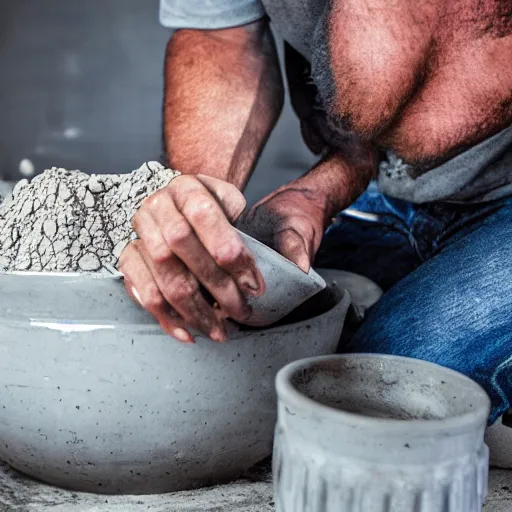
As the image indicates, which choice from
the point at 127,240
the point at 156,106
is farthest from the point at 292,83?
the point at 156,106

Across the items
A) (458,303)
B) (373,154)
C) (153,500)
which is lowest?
(153,500)

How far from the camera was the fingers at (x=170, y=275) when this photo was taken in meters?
0.48

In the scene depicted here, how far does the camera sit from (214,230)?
0.47m

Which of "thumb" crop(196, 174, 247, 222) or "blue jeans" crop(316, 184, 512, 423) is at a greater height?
"thumb" crop(196, 174, 247, 222)

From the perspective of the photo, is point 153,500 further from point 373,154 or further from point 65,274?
point 373,154

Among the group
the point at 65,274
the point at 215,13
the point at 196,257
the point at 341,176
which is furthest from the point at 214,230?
the point at 215,13

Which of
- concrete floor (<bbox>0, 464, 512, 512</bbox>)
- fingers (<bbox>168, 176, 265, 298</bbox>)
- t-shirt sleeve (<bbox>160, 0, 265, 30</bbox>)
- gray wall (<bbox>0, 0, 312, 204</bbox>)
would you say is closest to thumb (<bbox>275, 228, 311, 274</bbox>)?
fingers (<bbox>168, 176, 265, 298</bbox>)

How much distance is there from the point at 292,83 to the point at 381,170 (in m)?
0.22

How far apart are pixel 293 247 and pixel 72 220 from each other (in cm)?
20

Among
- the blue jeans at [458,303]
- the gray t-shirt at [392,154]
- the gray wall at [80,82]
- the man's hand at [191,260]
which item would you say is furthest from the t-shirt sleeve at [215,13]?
the gray wall at [80,82]

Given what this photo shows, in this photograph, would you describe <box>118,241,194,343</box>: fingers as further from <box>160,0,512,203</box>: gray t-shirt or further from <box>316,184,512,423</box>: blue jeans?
<box>160,0,512,203</box>: gray t-shirt

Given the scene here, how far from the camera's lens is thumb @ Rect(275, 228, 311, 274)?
1.98 feet

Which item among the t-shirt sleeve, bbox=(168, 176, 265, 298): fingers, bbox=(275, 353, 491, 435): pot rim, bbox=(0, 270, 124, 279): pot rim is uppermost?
the t-shirt sleeve

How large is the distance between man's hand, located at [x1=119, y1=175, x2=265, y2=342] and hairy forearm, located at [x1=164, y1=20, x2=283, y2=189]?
15.8 inches
